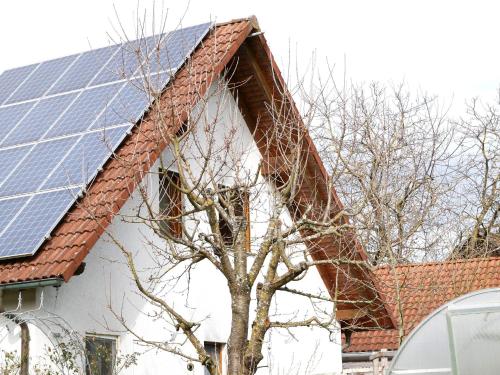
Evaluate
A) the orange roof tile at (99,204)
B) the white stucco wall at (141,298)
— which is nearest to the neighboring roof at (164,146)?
the orange roof tile at (99,204)

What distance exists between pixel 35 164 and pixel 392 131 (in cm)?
2015

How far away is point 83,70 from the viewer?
1748 centimetres

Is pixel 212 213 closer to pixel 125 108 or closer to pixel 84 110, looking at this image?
pixel 125 108

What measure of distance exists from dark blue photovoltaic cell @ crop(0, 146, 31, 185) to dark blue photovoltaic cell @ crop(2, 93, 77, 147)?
Result: 0.20 metres

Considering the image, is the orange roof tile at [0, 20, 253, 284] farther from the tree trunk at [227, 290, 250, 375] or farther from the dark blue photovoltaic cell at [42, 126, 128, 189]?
the tree trunk at [227, 290, 250, 375]

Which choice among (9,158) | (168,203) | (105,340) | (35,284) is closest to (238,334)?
(35,284)

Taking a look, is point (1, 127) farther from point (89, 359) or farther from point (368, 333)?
Result: point (368, 333)

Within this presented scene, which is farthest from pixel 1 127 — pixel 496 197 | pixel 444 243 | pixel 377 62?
pixel 496 197

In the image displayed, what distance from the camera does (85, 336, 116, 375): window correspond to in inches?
536

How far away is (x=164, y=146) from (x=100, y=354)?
2631 mm

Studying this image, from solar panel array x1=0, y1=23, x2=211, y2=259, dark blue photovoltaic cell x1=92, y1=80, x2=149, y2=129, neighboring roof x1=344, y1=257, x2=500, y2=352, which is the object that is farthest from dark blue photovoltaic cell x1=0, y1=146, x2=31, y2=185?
neighboring roof x1=344, y1=257, x2=500, y2=352

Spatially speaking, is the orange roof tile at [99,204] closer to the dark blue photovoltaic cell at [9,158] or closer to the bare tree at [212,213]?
the bare tree at [212,213]

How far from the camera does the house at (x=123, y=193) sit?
1321 cm

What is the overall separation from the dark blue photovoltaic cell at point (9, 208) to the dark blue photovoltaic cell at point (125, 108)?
1521 millimetres
